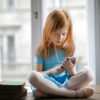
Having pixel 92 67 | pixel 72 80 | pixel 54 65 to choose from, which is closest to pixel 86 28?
pixel 92 67

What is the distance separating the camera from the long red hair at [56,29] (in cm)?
133

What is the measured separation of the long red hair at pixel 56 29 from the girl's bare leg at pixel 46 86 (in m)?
0.21

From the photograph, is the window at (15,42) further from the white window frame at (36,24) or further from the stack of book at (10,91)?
the stack of book at (10,91)

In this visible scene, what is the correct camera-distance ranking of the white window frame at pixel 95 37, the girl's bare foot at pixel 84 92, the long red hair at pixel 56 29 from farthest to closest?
the white window frame at pixel 95 37 < the long red hair at pixel 56 29 < the girl's bare foot at pixel 84 92

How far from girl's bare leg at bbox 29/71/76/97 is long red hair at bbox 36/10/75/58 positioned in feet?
0.67

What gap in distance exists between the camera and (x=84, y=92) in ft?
3.87

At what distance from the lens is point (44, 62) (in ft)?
4.55

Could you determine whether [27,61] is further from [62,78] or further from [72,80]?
[72,80]

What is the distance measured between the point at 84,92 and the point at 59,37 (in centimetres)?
33

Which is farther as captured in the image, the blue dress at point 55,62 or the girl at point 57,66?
the blue dress at point 55,62

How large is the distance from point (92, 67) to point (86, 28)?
253mm

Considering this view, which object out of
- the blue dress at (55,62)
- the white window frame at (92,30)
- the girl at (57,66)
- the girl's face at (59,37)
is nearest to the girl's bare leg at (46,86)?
the girl at (57,66)

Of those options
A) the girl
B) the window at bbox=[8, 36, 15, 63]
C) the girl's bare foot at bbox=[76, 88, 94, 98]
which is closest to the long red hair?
the girl

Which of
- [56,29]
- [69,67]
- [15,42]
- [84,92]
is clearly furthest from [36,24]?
[84,92]
